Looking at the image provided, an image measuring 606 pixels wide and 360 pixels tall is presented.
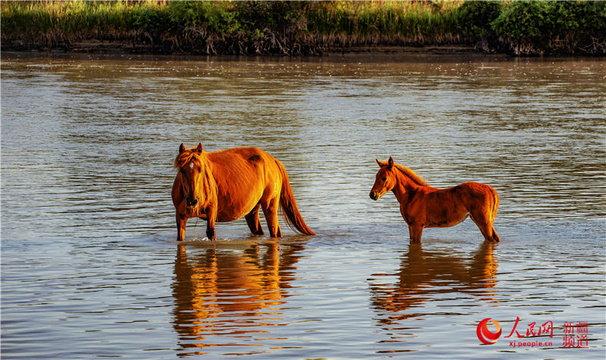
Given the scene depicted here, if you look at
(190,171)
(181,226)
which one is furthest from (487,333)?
(181,226)

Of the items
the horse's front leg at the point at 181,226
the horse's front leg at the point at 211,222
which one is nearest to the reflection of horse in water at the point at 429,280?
the horse's front leg at the point at 211,222

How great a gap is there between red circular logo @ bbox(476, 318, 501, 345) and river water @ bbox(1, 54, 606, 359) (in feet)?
0.14

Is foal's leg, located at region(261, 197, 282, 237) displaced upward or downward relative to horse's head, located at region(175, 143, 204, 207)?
downward

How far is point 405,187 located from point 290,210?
118 centimetres

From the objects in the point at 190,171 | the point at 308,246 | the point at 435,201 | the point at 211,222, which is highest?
the point at 190,171

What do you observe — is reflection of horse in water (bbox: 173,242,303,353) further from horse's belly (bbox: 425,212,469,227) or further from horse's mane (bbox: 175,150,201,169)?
horse's belly (bbox: 425,212,469,227)

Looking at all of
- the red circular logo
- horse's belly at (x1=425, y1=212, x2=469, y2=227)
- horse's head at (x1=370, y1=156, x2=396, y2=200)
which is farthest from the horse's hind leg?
the red circular logo

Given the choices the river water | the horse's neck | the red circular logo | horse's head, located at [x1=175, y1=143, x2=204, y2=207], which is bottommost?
the river water

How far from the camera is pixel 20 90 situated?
27031 mm

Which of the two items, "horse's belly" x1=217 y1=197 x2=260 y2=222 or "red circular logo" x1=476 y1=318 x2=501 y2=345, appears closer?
"red circular logo" x1=476 y1=318 x2=501 y2=345

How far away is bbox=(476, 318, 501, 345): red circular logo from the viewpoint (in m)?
6.51

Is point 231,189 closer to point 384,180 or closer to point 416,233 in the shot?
point 384,180

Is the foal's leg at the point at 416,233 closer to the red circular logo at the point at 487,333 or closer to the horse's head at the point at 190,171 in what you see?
the horse's head at the point at 190,171

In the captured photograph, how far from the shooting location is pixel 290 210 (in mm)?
10414
